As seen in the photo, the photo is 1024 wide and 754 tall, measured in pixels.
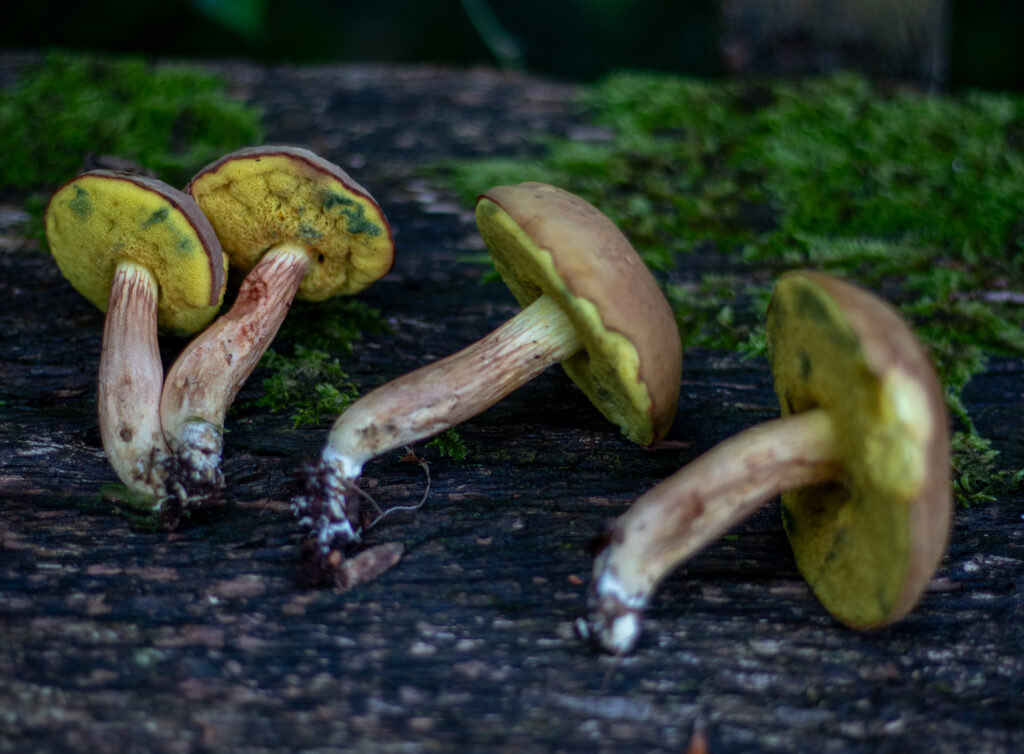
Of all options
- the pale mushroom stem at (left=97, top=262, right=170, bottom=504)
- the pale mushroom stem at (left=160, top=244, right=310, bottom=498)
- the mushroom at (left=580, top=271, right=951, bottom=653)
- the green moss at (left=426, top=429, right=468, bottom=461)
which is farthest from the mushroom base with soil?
the mushroom at (left=580, top=271, right=951, bottom=653)

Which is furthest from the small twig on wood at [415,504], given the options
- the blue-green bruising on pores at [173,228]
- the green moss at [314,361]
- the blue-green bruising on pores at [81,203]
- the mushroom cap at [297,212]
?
the blue-green bruising on pores at [81,203]

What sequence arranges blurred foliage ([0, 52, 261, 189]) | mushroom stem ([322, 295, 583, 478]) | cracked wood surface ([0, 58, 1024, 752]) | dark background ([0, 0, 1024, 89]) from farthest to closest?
dark background ([0, 0, 1024, 89]) → blurred foliage ([0, 52, 261, 189]) → mushroom stem ([322, 295, 583, 478]) → cracked wood surface ([0, 58, 1024, 752])

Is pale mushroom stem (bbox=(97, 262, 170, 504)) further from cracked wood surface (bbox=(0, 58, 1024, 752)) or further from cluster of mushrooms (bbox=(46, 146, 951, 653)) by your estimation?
cracked wood surface (bbox=(0, 58, 1024, 752))

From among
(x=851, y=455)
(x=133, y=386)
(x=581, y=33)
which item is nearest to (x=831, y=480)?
(x=851, y=455)

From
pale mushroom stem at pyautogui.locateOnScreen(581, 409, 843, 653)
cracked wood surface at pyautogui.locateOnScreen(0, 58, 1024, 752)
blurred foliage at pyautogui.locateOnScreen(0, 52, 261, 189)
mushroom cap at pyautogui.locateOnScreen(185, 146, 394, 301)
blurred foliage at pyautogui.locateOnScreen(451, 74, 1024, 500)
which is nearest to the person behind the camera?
cracked wood surface at pyautogui.locateOnScreen(0, 58, 1024, 752)

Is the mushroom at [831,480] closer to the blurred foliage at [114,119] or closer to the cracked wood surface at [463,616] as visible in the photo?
the cracked wood surface at [463,616]

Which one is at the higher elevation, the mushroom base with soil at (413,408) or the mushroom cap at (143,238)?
the mushroom cap at (143,238)
